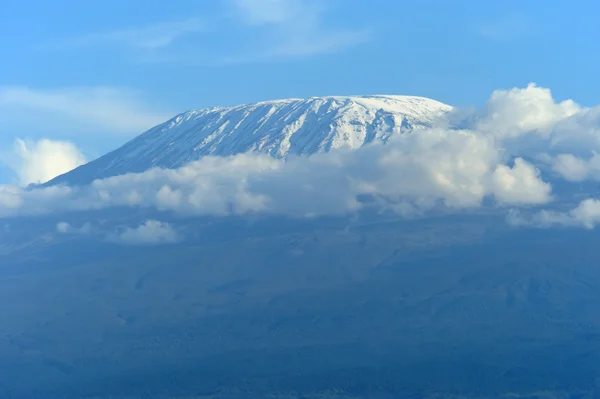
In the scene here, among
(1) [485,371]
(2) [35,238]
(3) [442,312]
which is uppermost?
(2) [35,238]

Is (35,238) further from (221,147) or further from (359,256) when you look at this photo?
(359,256)

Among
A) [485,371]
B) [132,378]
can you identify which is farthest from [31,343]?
[485,371]

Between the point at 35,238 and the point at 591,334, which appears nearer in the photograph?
the point at 591,334

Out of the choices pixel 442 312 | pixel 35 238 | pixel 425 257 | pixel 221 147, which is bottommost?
pixel 442 312

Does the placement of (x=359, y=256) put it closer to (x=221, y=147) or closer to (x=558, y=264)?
(x=558, y=264)

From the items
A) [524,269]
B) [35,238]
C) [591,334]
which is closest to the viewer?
[591,334]

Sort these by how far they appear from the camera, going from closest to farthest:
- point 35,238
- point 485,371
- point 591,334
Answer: point 485,371 → point 591,334 → point 35,238

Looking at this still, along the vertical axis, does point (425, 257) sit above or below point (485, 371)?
above

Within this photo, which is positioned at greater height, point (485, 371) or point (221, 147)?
point (221, 147)

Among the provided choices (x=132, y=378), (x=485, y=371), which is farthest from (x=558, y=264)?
(x=132, y=378)

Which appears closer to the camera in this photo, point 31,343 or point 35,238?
point 31,343
